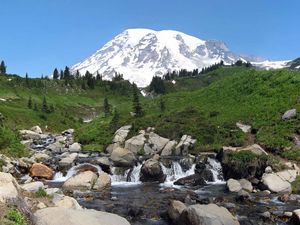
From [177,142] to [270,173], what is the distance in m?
22.4

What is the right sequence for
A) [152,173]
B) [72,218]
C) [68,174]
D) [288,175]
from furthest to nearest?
[68,174] < [152,173] < [288,175] < [72,218]

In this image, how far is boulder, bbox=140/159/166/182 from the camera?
52.0 m

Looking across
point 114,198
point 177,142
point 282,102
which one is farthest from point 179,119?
point 114,198

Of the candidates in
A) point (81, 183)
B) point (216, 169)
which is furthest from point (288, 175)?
point (81, 183)

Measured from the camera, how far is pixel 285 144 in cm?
5600

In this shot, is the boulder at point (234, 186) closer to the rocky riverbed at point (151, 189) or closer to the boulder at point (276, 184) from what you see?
the rocky riverbed at point (151, 189)

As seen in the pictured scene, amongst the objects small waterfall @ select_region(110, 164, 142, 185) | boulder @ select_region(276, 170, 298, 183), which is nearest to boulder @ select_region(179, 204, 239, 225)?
boulder @ select_region(276, 170, 298, 183)

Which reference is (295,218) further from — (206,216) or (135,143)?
(135,143)

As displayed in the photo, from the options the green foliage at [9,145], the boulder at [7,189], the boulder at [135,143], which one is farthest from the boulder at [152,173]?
the boulder at [7,189]

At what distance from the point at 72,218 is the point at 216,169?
3599 cm

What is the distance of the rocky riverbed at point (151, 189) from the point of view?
24095 mm

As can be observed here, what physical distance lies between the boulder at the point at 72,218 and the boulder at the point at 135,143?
4665 centimetres

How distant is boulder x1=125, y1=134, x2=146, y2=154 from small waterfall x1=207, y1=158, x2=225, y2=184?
15.8 metres

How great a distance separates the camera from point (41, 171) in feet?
171
